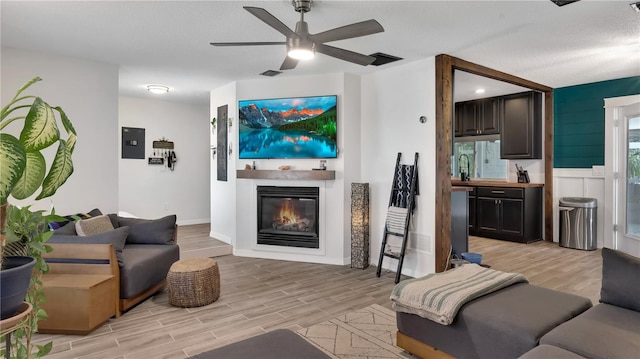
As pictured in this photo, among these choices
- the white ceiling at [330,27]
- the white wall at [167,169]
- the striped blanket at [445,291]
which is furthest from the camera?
the white wall at [167,169]

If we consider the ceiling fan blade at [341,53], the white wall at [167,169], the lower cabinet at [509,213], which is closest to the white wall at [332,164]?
the ceiling fan blade at [341,53]

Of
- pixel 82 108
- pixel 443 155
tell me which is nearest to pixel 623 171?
pixel 443 155

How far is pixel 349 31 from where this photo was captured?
2.47 meters

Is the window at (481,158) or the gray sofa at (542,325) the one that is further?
the window at (481,158)

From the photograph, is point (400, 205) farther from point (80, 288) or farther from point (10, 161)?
point (10, 161)

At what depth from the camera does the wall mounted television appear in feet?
15.7

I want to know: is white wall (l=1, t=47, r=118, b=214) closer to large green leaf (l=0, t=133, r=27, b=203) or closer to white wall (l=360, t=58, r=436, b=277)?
white wall (l=360, t=58, r=436, b=277)

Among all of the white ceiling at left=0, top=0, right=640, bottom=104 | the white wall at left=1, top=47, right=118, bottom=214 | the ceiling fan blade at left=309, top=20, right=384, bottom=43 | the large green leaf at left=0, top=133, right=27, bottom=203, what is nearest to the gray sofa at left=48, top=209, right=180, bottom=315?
the white wall at left=1, top=47, right=118, bottom=214

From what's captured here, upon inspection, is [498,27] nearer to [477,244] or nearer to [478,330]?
[478,330]

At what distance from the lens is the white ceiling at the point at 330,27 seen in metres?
2.85

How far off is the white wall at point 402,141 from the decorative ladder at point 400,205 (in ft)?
0.34

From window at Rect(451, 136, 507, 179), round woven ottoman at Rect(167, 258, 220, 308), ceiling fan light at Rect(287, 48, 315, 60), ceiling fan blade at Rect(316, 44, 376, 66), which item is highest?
ceiling fan blade at Rect(316, 44, 376, 66)

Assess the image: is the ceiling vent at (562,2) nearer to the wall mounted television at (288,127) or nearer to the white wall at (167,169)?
the wall mounted television at (288,127)

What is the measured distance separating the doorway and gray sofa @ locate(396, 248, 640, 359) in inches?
156
